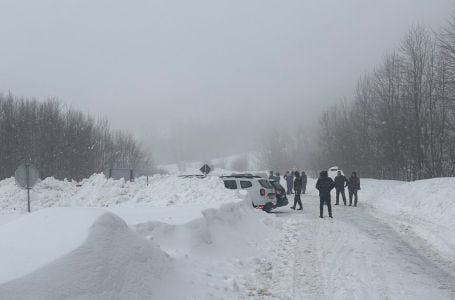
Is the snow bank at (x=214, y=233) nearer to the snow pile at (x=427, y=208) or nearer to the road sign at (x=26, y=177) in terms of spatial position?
the snow pile at (x=427, y=208)

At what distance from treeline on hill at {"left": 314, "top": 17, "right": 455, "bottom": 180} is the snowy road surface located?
2362cm

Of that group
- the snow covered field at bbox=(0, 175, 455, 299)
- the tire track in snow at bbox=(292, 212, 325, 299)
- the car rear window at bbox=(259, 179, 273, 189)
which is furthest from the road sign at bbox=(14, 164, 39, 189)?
the car rear window at bbox=(259, 179, 273, 189)

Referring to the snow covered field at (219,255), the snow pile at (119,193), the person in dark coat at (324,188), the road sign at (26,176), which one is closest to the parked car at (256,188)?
the snow pile at (119,193)

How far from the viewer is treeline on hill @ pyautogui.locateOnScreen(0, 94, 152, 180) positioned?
1845 inches

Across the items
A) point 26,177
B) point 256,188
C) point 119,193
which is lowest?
point 119,193

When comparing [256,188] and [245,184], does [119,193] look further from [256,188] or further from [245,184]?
[256,188]

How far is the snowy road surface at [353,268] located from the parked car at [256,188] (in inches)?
234

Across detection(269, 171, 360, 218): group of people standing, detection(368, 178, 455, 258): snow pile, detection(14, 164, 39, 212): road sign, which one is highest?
detection(14, 164, 39, 212): road sign

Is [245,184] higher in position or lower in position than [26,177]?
lower

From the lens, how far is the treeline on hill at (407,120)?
116 feet

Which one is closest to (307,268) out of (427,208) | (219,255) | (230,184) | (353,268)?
(353,268)

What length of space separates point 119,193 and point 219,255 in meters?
16.5

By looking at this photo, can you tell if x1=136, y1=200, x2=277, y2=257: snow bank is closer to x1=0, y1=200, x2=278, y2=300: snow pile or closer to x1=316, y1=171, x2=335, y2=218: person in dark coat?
x1=0, y1=200, x2=278, y2=300: snow pile

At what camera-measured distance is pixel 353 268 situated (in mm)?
8586
